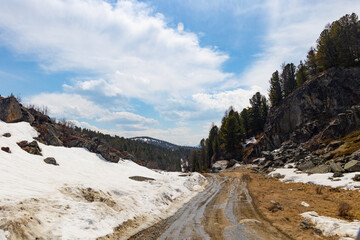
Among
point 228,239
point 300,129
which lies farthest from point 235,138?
point 228,239

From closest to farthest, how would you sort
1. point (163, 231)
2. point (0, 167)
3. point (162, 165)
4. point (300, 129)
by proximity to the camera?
1. point (163, 231)
2. point (0, 167)
3. point (300, 129)
4. point (162, 165)

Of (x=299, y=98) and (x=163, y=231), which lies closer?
(x=163, y=231)

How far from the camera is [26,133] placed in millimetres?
29047

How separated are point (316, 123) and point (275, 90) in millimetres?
25765

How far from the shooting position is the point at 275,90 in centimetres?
7262

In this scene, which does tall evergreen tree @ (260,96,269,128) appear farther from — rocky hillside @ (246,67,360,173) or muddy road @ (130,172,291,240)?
muddy road @ (130,172,291,240)

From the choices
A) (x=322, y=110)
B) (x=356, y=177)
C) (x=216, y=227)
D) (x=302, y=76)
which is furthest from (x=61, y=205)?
(x=302, y=76)

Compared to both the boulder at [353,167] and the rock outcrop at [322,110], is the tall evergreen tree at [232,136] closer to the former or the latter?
the rock outcrop at [322,110]

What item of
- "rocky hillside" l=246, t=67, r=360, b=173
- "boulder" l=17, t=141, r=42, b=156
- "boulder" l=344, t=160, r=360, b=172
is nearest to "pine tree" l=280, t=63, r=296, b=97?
"rocky hillside" l=246, t=67, r=360, b=173

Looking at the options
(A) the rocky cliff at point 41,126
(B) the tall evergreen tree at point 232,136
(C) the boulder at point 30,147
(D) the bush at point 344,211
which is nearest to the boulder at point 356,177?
(D) the bush at point 344,211

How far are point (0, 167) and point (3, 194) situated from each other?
861 centimetres

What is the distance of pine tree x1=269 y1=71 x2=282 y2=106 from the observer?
71875 millimetres

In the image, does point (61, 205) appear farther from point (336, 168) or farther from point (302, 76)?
point (302, 76)

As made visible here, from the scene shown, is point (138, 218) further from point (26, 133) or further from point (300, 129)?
point (300, 129)
